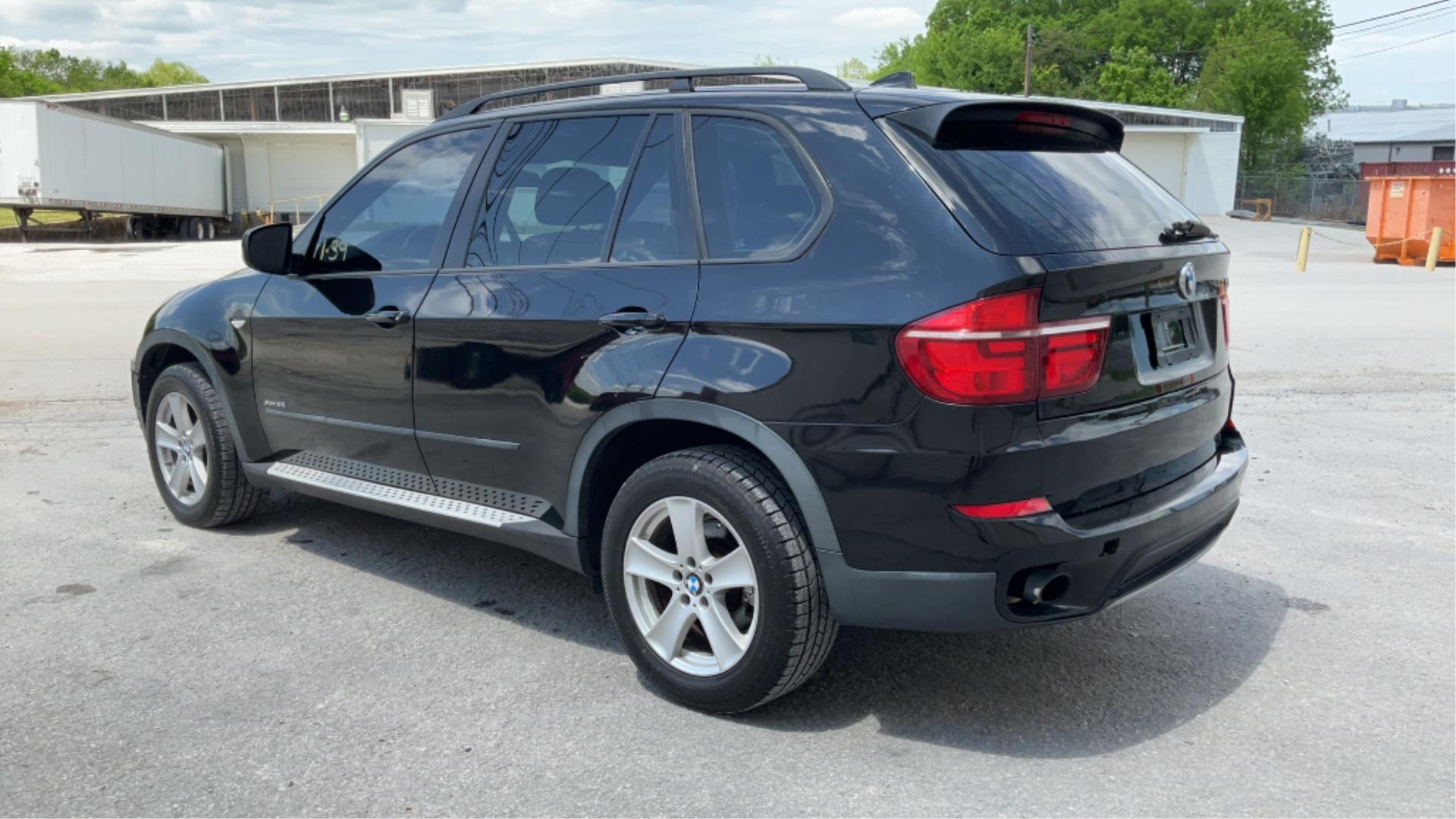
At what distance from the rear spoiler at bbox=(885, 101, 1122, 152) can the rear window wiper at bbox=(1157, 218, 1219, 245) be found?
1.24 ft

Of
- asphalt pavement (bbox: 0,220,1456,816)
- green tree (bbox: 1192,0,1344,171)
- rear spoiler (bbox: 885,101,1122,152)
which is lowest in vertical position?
asphalt pavement (bbox: 0,220,1456,816)

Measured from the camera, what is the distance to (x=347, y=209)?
15.8 feet

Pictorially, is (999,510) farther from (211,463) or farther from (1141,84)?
(1141,84)

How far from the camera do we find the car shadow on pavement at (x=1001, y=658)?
3516mm

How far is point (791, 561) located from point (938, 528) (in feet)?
1.37

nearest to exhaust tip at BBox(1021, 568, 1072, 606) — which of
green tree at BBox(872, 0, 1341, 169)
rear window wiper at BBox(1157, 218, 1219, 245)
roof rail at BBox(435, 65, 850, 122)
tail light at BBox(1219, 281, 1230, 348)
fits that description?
rear window wiper at BBox(1157, 218, 1219, 245)

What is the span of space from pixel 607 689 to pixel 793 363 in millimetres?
1268

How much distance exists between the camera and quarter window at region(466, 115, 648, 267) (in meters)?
3.90

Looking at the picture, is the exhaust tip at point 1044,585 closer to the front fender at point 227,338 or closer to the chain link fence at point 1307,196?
the front fender at point 227,338

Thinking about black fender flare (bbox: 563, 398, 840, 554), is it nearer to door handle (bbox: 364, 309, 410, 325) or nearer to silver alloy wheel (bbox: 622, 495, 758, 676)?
silver alloy wheel (bbox: 622, 495, 758, 676)

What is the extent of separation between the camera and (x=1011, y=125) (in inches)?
139

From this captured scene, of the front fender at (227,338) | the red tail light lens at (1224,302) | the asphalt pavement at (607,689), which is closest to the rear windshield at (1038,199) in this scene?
the red tail light lens at (1224,302)

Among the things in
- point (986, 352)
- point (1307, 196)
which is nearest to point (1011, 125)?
point (986, 352)

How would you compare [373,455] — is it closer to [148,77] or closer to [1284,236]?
[1284,236]
